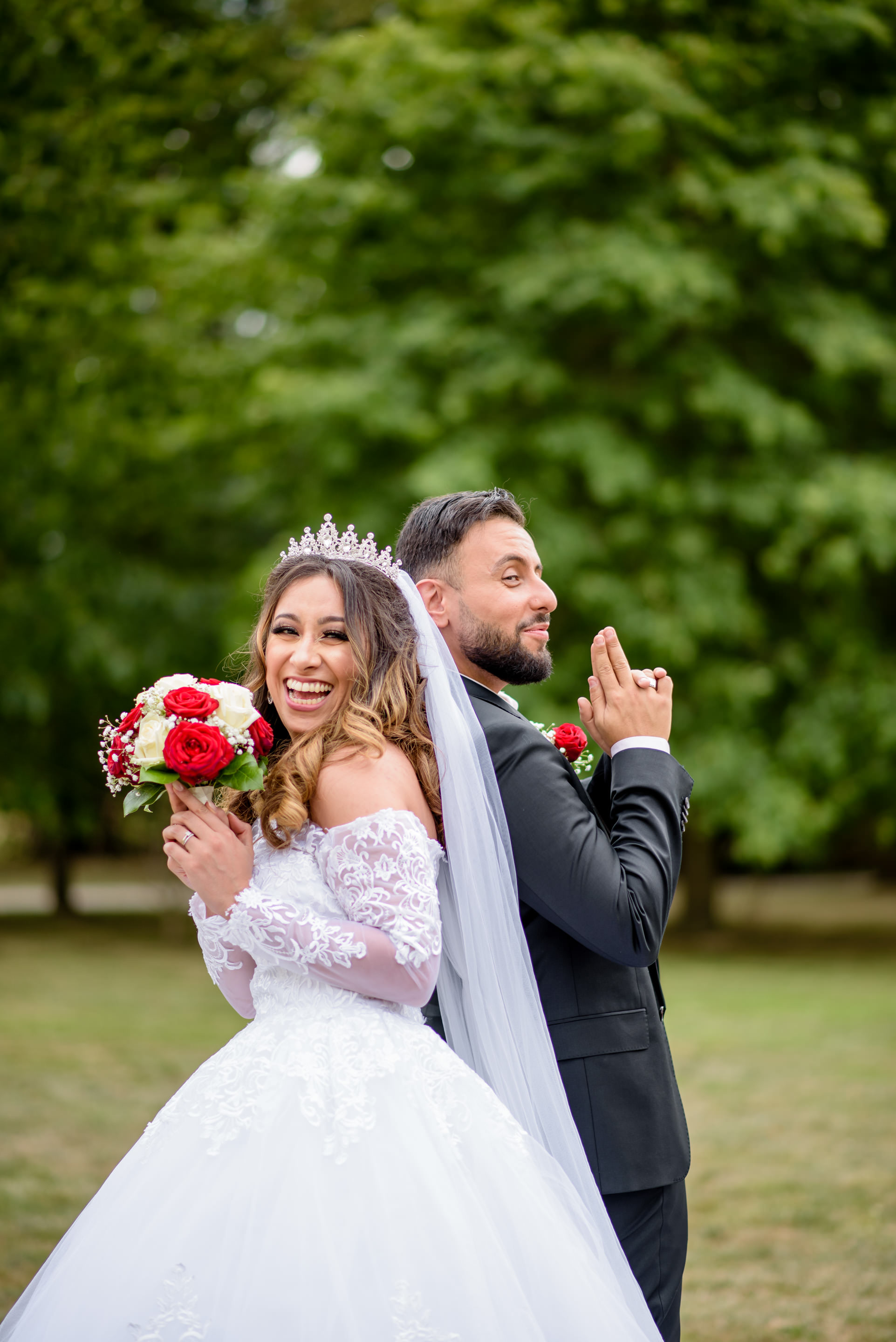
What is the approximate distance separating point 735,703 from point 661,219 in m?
Answer: 5.01

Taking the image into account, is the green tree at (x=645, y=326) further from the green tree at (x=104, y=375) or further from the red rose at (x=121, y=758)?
the red rose at (x=121, y=758)

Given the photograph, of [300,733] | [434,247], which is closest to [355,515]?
[434,247]

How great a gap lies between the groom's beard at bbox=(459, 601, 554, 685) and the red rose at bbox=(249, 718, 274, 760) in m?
0.50

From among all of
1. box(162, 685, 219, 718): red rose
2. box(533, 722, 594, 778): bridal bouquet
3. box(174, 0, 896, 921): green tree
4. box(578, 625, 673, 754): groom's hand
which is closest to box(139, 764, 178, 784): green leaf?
box(162, 685, 219, 718): red rose

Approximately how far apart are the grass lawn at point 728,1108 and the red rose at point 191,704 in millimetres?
3421

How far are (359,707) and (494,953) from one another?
58 centimetres

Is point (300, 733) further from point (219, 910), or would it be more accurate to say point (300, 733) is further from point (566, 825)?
point (566, 825)

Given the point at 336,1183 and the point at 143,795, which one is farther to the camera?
the point at 143,795

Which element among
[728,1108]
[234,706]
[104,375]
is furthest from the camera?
[104,375]

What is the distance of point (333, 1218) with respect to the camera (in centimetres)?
233

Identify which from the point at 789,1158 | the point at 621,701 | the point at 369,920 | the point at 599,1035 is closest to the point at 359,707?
the point at 369,920

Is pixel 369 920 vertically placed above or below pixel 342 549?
below

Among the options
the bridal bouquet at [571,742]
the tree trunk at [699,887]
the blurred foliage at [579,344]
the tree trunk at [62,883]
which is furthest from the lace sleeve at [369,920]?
the tree trunk at [62,883]

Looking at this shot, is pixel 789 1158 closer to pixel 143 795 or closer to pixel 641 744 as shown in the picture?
pixel 641 744
